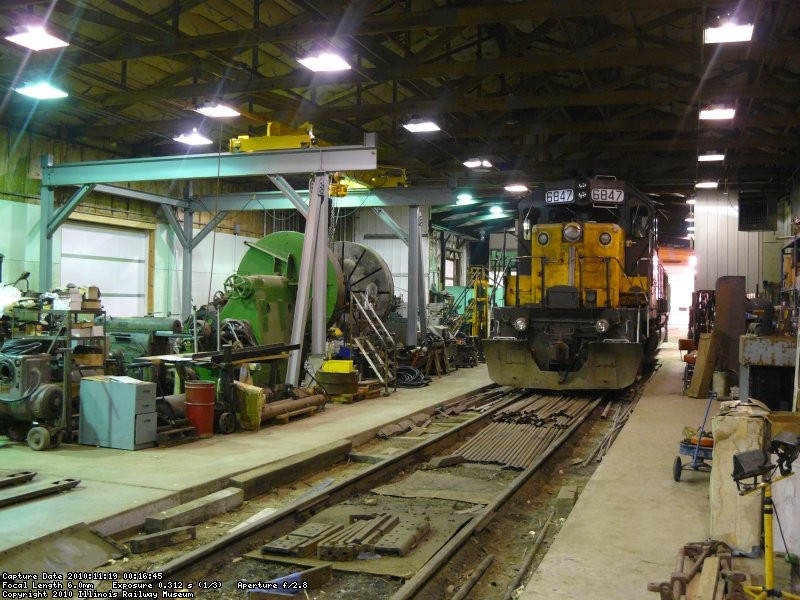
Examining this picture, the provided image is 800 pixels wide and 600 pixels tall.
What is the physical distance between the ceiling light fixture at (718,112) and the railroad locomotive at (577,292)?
2155 mm

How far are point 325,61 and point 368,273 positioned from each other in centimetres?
654

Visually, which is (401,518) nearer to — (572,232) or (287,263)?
(572,232)

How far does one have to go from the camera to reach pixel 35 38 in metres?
9.46

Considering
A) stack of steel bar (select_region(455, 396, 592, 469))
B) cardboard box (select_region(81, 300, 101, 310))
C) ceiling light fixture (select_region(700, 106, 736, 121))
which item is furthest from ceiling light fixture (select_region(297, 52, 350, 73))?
ceiling light fixture (select_region(700, 106, 736, 121))

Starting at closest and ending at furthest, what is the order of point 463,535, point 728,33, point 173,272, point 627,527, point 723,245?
point 627,527 < point 463,535 < point 728,33 < point 723,245 < point 173,272

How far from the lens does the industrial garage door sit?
1658cm

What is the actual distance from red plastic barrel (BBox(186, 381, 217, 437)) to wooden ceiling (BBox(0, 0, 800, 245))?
516 centimetres

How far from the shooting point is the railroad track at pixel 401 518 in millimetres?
4473

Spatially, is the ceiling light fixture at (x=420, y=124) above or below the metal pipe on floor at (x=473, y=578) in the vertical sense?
above

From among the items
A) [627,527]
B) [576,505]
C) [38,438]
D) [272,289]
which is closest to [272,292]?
[272,289]

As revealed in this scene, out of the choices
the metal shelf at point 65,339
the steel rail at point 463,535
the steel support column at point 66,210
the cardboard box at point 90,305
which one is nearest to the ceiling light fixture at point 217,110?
the steel support column at point 66,210

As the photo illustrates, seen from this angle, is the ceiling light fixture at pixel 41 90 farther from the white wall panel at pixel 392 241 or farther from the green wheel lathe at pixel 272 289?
the white wall panel at pixel 392 241

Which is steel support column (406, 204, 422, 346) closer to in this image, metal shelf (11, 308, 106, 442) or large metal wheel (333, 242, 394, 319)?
large metal wheel (333, 242, 394, 319)

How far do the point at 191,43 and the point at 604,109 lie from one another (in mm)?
8838
